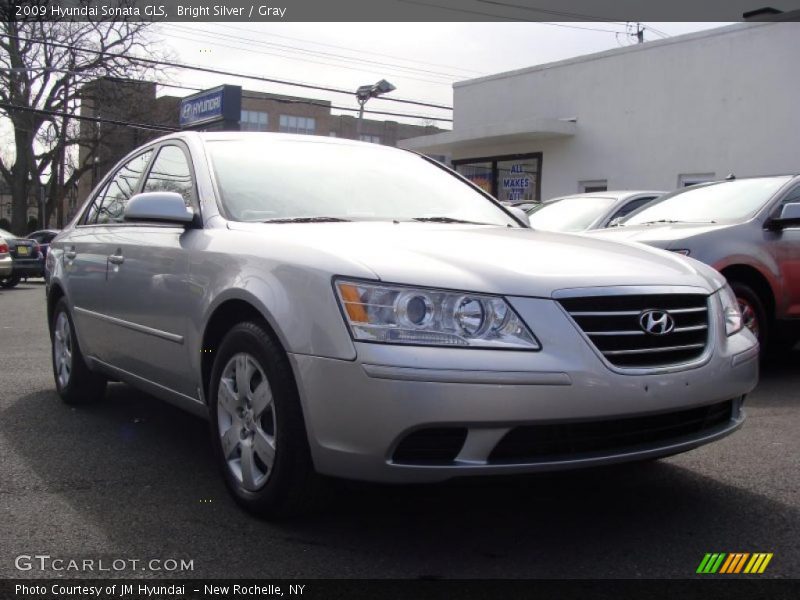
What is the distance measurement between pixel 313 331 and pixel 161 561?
939mm

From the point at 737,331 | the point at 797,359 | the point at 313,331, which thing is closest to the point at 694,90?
the point at 797,359

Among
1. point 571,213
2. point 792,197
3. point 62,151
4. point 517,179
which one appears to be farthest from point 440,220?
point 62,151

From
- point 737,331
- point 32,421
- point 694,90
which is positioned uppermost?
point 694,90

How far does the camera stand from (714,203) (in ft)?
23.0

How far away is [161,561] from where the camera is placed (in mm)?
2855

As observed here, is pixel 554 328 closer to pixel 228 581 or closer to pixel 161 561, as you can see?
pixel 228 581

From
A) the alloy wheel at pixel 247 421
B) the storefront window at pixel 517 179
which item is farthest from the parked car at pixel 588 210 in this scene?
the storefront window at pixel 517 179

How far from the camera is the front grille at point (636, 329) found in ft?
9.46

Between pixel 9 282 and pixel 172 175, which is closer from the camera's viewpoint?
pixel 172 175

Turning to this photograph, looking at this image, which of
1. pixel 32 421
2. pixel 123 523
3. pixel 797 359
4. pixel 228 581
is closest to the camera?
pixel 228 581

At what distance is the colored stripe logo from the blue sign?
20274 millimetres

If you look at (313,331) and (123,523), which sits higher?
(313,331)

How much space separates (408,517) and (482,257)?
1.08m

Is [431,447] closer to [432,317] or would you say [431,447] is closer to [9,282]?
[432,317]
